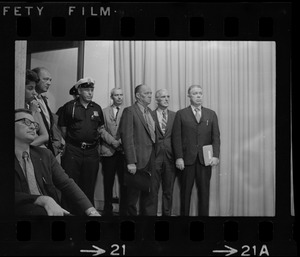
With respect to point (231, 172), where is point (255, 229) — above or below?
below

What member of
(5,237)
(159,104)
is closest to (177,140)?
(159,104)

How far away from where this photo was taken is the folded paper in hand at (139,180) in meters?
4.45

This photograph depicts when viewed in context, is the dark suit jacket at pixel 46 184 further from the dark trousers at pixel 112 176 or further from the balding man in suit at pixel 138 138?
the balding man in suit at pixel 138 138

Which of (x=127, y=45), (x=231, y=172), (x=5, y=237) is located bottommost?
(x=5, y=237)

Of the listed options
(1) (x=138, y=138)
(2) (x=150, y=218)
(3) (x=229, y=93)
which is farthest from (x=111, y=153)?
(3) (x=229, y=93)

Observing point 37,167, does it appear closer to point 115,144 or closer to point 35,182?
point 35,182

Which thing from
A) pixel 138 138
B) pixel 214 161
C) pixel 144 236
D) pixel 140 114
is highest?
pixel 140 114

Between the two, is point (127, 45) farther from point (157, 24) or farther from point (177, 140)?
point (177, 140)

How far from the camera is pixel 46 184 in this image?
4.47m

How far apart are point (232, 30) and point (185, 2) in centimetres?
27

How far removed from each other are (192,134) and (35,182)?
2.63 feet

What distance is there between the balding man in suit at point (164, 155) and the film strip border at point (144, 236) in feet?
0.52

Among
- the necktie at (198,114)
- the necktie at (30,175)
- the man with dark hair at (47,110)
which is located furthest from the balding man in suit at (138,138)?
the necktie at (30,175)

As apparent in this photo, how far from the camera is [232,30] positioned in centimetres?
444
